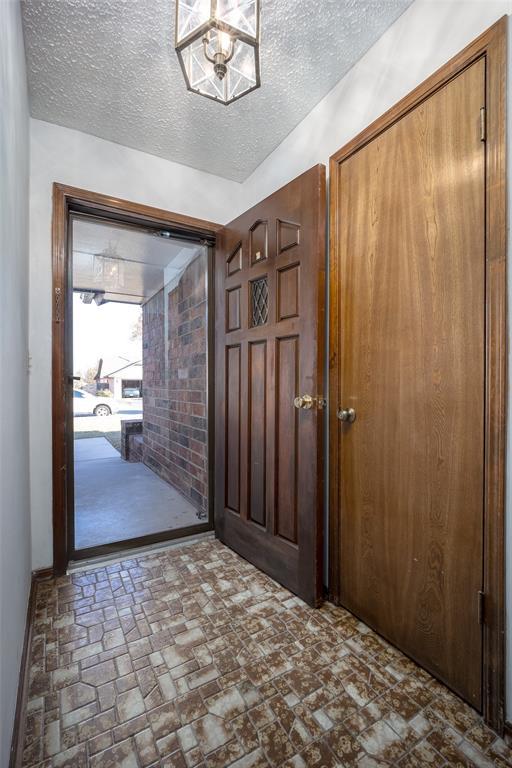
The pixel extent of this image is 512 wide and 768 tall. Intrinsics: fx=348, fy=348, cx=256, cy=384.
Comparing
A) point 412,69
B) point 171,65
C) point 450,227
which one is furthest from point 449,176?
point 171,65

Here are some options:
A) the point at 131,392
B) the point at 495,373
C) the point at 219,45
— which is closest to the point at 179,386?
the point at 131,392

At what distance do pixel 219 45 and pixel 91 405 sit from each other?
2235 mm

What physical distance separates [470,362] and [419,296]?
310 mm

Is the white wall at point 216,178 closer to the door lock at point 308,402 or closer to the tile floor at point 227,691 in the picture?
the tile floor at point 227,691

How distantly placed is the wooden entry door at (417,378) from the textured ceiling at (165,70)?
467mm

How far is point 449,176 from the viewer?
1.19 m

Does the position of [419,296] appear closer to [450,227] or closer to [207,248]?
[450,227]

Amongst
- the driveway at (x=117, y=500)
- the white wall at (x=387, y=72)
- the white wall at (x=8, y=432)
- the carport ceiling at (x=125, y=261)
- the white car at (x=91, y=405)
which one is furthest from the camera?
the carport ceiling at (x=125, y=261)

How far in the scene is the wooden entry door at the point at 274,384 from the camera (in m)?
1.62

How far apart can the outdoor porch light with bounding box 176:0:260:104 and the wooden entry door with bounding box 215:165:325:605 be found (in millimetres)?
530

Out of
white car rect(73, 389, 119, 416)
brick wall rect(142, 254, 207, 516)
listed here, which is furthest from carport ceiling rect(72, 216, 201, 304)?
white car rect(73, 389, 119, 416)

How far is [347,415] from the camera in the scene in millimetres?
1566

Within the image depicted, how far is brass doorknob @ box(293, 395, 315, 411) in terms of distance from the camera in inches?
63.3

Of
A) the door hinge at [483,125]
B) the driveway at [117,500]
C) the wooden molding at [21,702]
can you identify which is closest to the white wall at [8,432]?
the wooden molding at [21,702]
